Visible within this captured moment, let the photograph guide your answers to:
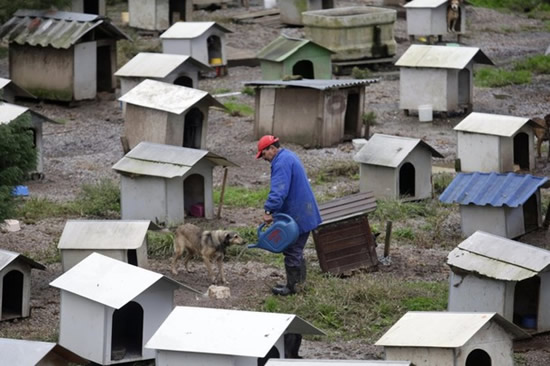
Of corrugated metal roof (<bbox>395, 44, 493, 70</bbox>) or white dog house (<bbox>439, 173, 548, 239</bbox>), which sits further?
corrugated metal roof (<bbox>395, 44, 493, 70</bbox>)

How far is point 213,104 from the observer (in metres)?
20.4

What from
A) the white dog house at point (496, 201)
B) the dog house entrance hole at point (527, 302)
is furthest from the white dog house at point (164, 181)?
the dog house entrance hole at point (527, 302)

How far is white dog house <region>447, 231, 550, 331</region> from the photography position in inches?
479

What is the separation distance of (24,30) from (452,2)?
10739 millimetres

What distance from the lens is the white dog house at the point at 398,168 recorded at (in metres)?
17.9

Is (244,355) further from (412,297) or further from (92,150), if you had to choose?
(92,150)

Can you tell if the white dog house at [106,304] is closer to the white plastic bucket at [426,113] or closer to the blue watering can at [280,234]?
the blue watering can at [280,234]

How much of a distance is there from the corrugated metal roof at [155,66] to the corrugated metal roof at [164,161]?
6.51 m

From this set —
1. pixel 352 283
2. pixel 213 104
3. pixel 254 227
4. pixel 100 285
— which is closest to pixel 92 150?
pixel 213 104

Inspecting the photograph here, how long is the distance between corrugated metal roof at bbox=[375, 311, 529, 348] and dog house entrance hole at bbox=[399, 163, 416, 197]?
7.67m

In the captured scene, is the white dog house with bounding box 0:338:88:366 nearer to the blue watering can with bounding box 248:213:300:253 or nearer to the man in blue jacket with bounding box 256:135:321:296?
the blue watering can with bounding box 248:213:300:253

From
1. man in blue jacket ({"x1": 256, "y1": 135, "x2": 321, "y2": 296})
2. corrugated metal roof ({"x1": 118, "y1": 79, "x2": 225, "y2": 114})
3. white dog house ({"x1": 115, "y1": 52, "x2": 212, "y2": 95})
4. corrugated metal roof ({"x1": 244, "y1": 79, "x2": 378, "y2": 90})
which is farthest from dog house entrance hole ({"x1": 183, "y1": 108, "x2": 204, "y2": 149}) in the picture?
man in blue jacket ({"x1": 256, "y1": 135, "x2": 321, "y2": 296})

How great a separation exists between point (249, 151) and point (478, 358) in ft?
37.4

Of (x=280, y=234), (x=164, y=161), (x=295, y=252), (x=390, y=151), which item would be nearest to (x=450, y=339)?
(x=280, y=234)
